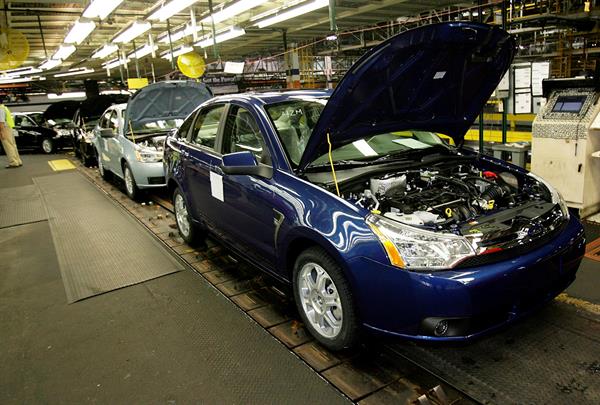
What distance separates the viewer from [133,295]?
3.79 meters

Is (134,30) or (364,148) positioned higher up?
(134,30)

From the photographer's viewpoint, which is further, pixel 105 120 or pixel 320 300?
pixel 105 120

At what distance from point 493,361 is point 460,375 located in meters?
0.25

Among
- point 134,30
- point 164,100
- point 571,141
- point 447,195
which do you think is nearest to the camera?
point 447,195

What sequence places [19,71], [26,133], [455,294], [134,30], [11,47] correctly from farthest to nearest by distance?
[19,71] → [26,133] → [134,30] → [11,47] → [455,294]

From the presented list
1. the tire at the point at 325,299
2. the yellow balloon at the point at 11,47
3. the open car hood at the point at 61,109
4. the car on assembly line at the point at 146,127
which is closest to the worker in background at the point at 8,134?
the open car hood at the point at 61,109

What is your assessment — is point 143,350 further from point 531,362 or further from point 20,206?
point 20,206

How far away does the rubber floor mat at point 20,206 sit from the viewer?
6586 millimetres

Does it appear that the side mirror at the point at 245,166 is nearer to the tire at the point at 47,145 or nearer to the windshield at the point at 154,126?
the windshield at the point at 154,126

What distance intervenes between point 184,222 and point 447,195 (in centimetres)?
296

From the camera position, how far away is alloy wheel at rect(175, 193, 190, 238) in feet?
15.6

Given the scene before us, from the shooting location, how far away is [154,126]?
7391 millimetres

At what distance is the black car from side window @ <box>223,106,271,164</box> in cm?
1316

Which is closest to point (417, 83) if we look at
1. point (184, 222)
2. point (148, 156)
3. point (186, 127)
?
point (186, 127)
